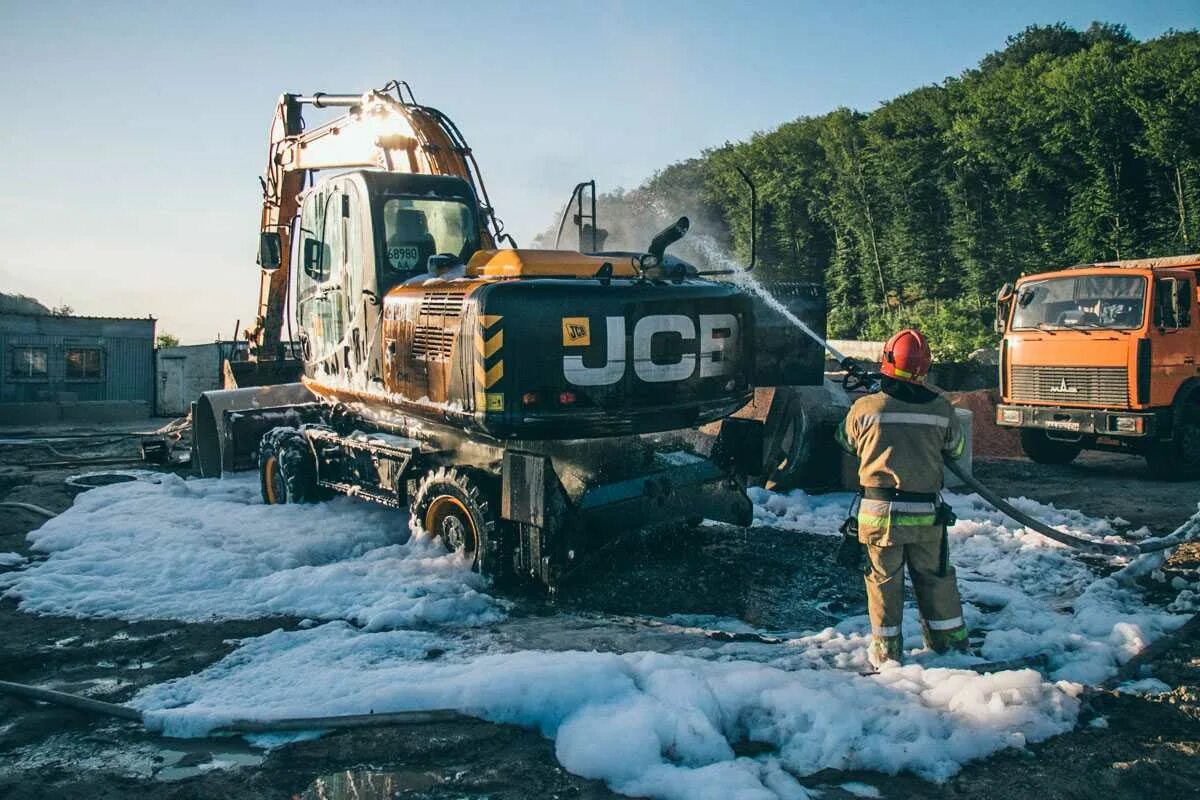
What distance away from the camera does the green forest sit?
22078 mm

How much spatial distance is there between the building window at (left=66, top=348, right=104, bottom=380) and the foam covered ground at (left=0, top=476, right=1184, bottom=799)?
1978cm

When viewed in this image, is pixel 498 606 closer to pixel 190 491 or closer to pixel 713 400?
pixel 713 400

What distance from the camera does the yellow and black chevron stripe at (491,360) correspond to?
585 cm

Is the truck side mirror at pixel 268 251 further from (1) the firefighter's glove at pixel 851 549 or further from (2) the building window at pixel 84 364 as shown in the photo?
(2) the building window at pixel 84 364

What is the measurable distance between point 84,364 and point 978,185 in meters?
26.0

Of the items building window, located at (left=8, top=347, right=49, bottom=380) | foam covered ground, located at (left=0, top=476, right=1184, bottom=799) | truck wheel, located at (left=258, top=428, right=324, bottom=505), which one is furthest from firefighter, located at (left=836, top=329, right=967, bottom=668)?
building window, located at (left=8, top=347, right=49, bottom=380)

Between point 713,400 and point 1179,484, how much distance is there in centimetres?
796

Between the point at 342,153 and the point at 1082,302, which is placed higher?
the point at 342,153

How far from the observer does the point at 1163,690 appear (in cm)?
459

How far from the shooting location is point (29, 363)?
24.6m

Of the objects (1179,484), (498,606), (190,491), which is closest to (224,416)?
(190,491)

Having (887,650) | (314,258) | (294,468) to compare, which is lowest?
(887,650)

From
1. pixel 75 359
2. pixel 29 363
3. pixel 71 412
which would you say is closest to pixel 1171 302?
pixel 71 412

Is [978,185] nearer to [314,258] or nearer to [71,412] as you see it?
[314,258]
